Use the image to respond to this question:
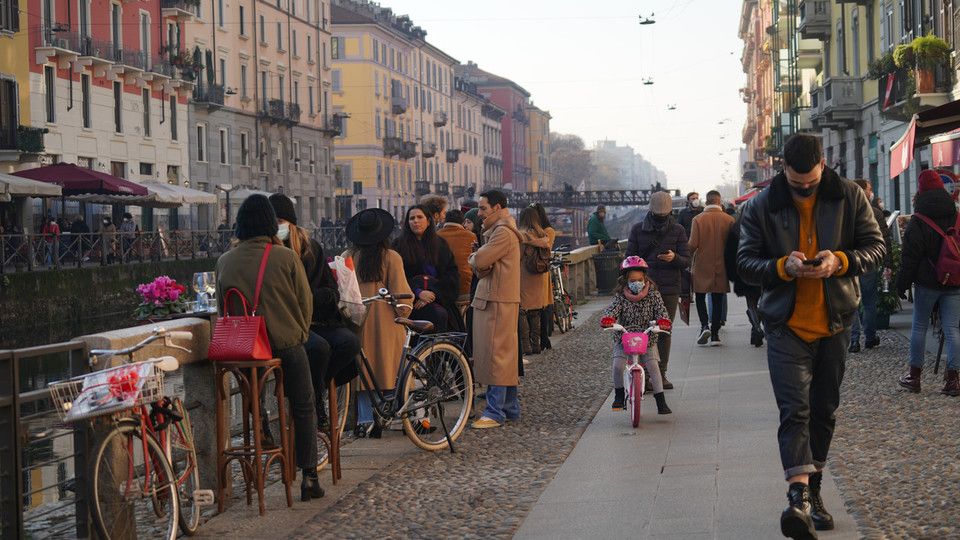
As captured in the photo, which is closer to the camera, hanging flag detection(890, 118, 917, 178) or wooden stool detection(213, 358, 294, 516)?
wooden stool detection(213, 358, 294, 516)

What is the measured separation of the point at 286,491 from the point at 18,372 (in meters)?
2.08

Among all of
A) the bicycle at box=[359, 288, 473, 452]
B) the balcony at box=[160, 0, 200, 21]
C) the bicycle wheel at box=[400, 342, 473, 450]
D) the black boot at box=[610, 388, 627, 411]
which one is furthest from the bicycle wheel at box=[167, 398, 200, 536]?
the balcony at box=[160, 0, 200, 21]

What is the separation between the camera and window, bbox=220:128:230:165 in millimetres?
60000

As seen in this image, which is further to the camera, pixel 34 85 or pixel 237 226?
pixel 34 85

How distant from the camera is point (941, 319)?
36.8ft

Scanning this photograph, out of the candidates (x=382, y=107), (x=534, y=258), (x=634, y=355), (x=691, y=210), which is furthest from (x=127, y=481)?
(x=382, y=107)

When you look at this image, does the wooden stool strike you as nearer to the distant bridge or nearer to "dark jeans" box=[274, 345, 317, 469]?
"dark jeans" box=[274, 345, 317, 469]

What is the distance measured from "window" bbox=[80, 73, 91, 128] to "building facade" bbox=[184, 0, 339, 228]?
29.8 ft

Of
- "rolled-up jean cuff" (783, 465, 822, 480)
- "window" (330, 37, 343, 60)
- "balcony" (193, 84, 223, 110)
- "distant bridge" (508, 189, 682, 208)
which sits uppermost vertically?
"window" (330, 37, 343, 60)

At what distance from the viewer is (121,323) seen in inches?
1361

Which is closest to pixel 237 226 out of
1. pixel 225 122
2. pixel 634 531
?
pixel 634 531

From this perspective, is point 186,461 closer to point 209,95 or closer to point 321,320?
point 321,320

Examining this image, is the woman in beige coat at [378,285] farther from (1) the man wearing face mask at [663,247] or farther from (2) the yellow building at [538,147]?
(2) the yellow building at [538,147]

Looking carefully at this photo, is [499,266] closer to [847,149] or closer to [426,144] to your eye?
[847,149]
